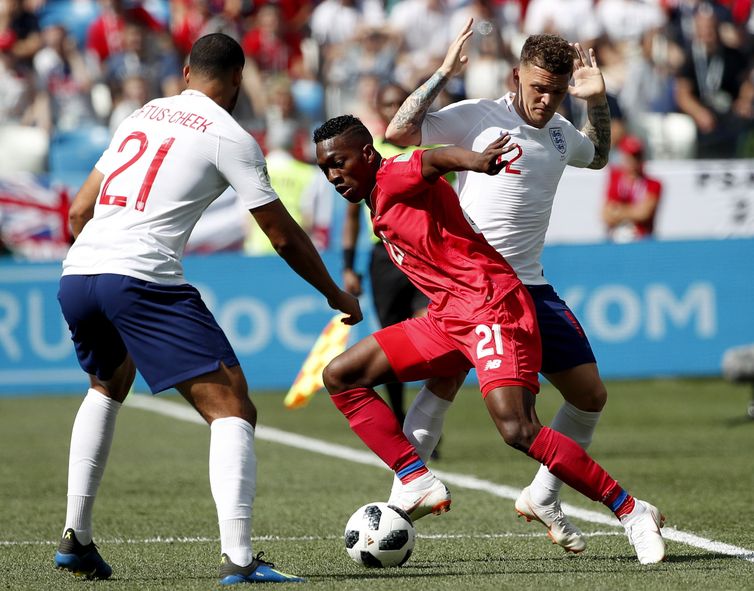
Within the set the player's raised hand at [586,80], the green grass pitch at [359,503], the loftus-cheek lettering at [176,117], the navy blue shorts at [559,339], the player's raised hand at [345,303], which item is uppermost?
the player's raised hand at [586,80]

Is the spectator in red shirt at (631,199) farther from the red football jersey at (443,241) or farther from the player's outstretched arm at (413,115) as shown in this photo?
the red football jersey at (443,241)

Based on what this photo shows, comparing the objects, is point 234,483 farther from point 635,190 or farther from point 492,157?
point 635,190

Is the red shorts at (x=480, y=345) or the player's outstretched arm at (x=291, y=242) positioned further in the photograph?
the red shorts at (x=480, y=345)

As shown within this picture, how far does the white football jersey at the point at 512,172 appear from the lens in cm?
608

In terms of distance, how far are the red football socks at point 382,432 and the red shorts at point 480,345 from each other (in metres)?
0.17

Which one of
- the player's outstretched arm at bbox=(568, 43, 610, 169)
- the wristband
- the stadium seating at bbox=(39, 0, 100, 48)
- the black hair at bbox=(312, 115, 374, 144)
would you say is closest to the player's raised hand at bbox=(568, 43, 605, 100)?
the player's outstretched arm at bbox=(568, 43, 610, 169)

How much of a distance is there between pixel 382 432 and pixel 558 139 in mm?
1489

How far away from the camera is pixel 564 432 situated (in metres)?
6.27

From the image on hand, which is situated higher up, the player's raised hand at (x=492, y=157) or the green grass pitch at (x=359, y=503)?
the player's raised hand at (x=492, y=157)

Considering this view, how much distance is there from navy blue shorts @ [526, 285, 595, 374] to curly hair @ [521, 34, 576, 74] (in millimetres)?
984

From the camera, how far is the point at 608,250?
14.1 m

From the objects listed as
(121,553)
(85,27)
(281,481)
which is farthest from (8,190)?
(121,553)

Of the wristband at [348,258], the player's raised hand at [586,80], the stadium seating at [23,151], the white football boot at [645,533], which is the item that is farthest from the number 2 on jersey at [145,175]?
the stadium seating at [23,151]

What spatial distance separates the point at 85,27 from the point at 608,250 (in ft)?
25.7
